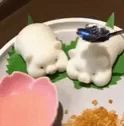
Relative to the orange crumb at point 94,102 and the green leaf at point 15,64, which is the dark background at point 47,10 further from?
the orange crumb at point 94,102

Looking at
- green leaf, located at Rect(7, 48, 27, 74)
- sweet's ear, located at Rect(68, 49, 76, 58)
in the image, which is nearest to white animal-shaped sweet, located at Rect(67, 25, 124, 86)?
sweet's ear, located at Rect(68, 49, 76, 58)

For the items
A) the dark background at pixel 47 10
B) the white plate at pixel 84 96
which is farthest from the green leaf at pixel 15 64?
the dark background at pixel 47 10

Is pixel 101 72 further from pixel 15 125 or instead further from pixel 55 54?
pixel 15 125

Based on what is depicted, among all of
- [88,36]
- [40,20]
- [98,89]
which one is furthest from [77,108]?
[40,20]

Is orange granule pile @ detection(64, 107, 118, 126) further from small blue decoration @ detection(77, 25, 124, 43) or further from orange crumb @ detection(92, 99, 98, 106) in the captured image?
small blue decoration @ detection(77, 25, 124, 43)

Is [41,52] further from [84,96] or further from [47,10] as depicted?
[47,10]
